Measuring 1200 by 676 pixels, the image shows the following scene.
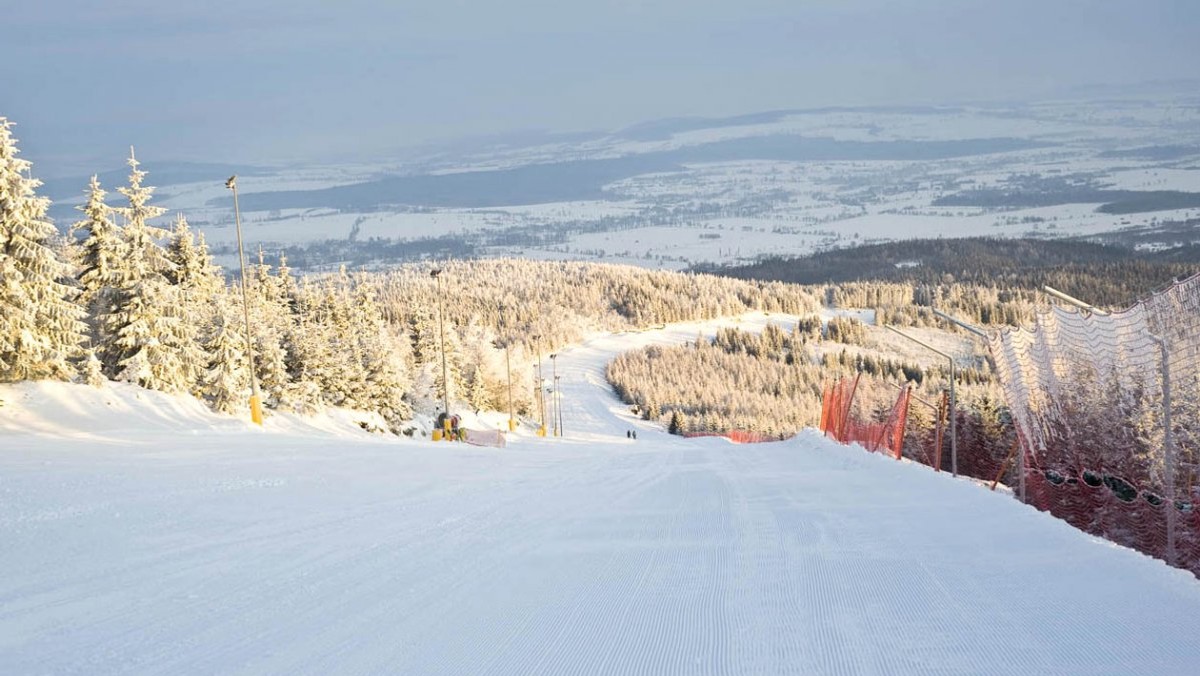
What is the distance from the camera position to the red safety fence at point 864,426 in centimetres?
2211

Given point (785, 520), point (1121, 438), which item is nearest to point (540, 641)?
point (785, 520)

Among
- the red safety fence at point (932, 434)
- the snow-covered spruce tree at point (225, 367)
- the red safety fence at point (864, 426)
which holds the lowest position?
the red safety fence at point (932, 434)

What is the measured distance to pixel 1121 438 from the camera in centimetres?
1364

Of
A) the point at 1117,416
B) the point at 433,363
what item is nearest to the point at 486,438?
the point at 1117,416

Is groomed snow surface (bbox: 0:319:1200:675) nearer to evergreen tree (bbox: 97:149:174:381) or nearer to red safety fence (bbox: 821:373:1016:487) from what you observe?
red safety fence (bbox: 821:373:1016:487)

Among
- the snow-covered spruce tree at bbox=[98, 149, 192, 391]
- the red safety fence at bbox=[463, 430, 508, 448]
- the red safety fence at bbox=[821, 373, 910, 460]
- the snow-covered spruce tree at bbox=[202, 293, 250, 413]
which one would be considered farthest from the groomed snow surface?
the red safety fence at bbox=[463, 430, 508, 448]

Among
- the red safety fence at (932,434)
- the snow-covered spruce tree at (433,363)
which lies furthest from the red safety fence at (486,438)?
the snow-covered spruce tree at (433,363)

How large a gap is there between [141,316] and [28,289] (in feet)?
21.0

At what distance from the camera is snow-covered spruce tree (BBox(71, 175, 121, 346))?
107ft

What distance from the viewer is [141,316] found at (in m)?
32.5

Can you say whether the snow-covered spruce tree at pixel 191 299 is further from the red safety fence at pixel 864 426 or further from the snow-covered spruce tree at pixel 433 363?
the red safety fence at pixel 864 426

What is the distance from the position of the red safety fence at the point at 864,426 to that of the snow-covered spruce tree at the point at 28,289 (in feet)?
68.8

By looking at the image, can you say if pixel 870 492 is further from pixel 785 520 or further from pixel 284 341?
pixel 284 341

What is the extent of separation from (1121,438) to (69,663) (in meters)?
12.7
